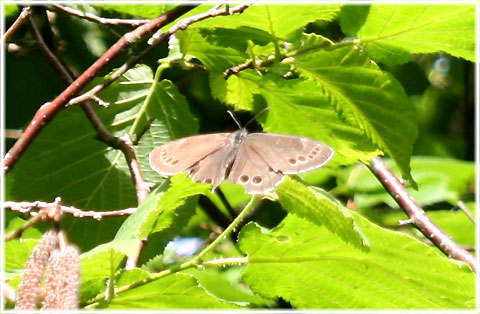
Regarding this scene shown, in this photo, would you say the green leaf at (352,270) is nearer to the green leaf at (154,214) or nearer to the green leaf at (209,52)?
the green leaf at (154,214)

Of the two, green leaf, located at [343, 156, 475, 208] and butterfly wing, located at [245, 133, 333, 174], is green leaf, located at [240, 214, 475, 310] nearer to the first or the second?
butterfly wing, located at [245, 133, 333, 174]

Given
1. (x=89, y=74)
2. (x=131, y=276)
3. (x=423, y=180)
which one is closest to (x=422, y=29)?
(x=89, y=74)

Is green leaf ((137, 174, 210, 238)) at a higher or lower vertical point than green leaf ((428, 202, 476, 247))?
higher

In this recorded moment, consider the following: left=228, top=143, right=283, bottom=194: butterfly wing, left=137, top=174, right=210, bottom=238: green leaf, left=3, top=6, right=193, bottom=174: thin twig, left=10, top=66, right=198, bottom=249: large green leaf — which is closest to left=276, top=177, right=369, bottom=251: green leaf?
left=228, top=143, right=283, bottom=194: butterfly wing

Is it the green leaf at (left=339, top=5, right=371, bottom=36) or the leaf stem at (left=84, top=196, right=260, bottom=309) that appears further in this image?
the green leaf at (left=339, top=5, right=371, bottom=36)

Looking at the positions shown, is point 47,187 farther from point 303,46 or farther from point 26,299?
point 26,299

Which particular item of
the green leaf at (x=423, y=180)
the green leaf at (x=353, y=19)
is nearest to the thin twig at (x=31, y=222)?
the green leaf at (x=353, y=19)
